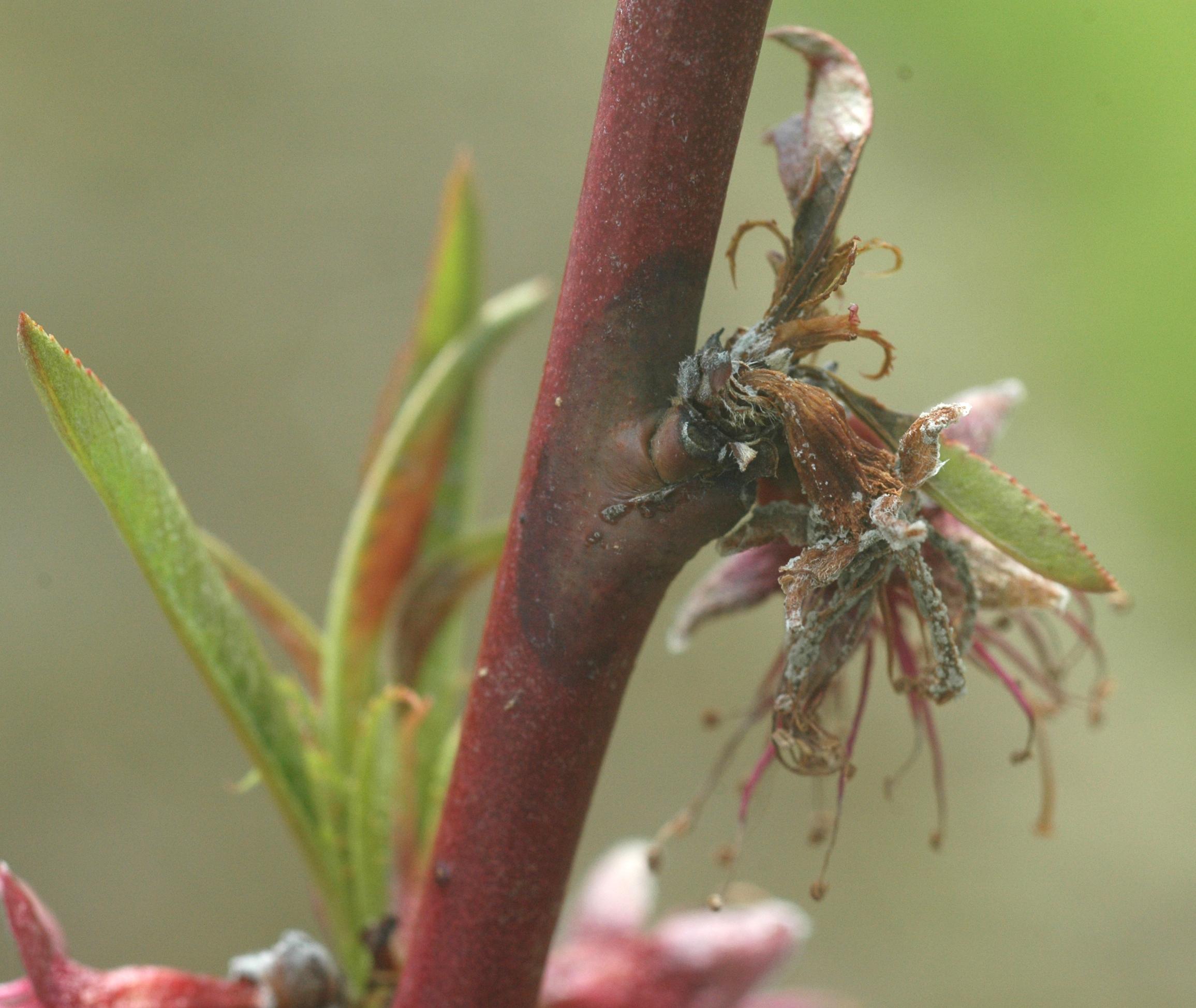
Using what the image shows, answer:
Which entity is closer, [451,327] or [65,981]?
[65,981]

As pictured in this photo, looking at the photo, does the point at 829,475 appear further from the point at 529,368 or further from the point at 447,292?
the point at 529,368

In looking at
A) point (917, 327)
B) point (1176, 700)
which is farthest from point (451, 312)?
point (1176, 700)

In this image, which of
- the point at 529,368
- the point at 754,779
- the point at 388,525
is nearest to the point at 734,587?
the point at 754,779

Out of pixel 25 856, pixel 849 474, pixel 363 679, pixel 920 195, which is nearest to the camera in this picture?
pixel 849 474

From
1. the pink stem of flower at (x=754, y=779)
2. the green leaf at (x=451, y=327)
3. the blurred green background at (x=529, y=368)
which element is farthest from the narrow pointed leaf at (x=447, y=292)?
the blurred green background at (x=529, y=368)

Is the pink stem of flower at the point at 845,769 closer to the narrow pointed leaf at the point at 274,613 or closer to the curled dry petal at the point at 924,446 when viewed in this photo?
the curled dry petal at the point at 924,446

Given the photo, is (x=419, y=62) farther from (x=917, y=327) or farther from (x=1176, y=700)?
(x=1176, y=700)
